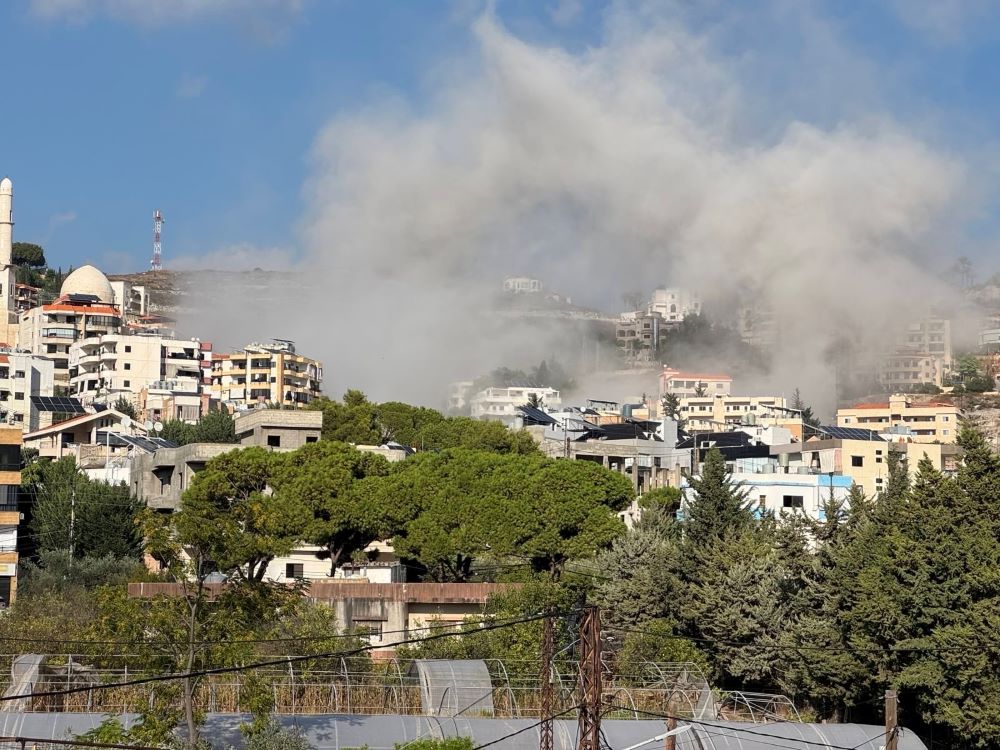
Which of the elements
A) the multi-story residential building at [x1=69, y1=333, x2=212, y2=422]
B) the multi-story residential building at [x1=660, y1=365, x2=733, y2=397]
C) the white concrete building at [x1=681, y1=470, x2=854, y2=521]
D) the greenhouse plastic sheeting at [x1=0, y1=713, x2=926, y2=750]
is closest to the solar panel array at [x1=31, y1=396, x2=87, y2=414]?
the multi-story residential building at [x1=69, y1=333, x2=212, y2=422]

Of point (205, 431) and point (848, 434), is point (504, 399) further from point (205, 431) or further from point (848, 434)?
point (205, 431)

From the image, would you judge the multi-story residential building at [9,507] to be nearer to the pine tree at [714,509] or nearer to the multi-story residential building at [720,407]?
the pine tree at [714,509]

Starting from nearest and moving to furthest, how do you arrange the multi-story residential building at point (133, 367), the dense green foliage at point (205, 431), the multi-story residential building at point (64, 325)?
the dense green foliage at point (205, 431) < the multi-story residential building at point (133, 367) < the multi-story residential building at point (64, 325)

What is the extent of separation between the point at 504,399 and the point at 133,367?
1936 inches

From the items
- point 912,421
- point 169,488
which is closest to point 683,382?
point 912,421

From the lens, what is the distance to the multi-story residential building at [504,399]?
169500 millimetres

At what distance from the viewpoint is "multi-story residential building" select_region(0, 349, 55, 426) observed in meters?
117

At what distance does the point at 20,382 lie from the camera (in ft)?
399

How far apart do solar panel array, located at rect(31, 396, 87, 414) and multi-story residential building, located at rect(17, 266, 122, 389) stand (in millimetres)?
22385

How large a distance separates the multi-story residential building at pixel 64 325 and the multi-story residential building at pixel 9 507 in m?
81.2

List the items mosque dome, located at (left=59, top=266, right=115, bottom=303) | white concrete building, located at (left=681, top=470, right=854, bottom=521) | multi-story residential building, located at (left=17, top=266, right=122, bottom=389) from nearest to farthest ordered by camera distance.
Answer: white concrete building, located at (left=681, top=470, right=854, bottom=521)
multi-story residential building, located at (left=17, top=266, right=122, bottom=389)
mosque dome, located at (left=59, top=266, right=115, bottom=303)

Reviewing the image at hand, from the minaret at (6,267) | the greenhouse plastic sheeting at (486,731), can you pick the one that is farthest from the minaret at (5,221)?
the greenhouse plastic sheeting at (486,731)

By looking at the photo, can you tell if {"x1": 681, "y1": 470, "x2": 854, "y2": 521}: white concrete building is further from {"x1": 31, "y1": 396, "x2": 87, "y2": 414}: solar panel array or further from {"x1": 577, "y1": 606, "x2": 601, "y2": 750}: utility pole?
{"x1": 577, "y1": 606, "x2": 601, "y2": 750}: utility pole

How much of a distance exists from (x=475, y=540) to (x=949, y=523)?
70.9 ft
